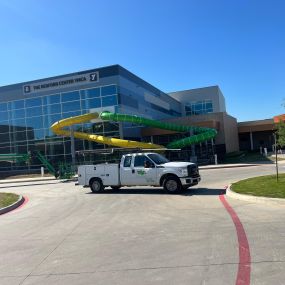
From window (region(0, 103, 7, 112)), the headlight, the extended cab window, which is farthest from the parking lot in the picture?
window (region(0, 103, 7, 112))

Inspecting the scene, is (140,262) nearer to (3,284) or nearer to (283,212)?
(3,284)

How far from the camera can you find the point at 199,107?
71.4m

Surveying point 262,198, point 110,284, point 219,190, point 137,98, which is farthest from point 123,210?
point 137,98

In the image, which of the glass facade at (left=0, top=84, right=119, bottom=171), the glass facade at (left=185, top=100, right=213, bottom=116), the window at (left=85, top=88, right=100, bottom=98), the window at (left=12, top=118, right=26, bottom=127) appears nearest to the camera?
the glass facade at (left=0, top=84, right=119, bottom=171)

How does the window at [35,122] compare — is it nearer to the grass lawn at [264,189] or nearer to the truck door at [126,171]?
the truck door at [126,171]

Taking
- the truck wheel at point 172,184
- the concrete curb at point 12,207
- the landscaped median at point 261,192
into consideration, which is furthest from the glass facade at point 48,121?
the landscaped median at point 261,192

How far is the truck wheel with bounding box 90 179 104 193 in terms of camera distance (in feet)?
68.8

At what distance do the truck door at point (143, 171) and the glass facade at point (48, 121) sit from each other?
82.1 ft

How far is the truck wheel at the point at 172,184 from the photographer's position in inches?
712

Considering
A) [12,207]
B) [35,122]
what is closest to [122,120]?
[35,122]

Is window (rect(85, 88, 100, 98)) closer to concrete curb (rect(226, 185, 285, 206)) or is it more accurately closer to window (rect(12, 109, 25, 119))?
window (rect(12, 109, 25, 119))

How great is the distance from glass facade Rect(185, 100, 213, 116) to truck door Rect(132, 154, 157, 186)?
52052 mm

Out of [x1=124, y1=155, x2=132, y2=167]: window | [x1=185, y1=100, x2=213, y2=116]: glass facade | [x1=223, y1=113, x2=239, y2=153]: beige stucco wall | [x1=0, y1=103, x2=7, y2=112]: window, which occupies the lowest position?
[x1=124, y1=155, x2=132, y2=167]: window

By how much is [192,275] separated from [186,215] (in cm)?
577
